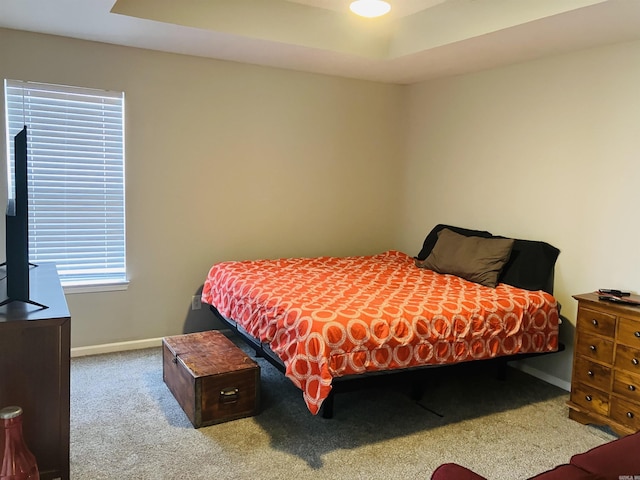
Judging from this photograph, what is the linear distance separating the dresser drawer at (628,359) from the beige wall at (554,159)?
53cm

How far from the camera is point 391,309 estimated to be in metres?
2.72

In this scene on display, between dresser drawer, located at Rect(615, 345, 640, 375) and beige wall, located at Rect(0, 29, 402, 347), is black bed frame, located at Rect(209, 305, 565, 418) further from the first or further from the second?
beige wall, located at Rect(0, 29, 402, 347)

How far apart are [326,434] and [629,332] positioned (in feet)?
5.32

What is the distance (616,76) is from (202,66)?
2769 mm

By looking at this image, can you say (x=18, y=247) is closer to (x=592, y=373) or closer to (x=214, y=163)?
(x=214, y=163)

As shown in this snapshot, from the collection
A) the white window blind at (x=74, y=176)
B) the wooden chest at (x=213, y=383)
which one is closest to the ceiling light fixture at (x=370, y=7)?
the white window blind at (x=74, y=176)

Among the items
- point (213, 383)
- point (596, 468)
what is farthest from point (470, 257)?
point (596, 468)

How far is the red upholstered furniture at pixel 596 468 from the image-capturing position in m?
1.09

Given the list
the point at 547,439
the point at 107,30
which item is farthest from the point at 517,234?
the point at 107,30

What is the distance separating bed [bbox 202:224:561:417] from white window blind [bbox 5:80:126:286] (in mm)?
814

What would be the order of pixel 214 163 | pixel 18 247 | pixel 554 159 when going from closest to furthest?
pixel 18 247 → pixel 554 159 → pixel 214 163

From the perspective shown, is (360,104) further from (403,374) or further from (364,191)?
(403,374)

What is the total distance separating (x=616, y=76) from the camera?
3.12 m

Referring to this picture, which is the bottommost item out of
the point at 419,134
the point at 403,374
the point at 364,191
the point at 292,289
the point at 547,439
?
the point at 547,439
